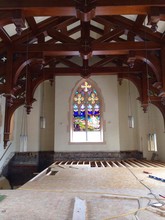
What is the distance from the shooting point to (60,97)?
7895 millimetres

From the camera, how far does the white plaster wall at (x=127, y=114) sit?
802 centimetres

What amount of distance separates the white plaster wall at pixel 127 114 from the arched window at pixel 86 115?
0.91m

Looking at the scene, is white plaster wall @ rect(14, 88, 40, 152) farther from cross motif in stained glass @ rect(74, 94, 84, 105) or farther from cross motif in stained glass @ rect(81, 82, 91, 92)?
cross motif in stained glass @ rect(81, 82, 91, 92)

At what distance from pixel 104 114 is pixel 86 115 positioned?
0.69 metres

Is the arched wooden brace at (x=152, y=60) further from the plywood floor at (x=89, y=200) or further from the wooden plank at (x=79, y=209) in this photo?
the wooden plank at (x=79, y=209)

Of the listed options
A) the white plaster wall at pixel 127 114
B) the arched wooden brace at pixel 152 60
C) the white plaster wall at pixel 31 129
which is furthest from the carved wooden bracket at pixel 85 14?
the white plaster wall at pixel 127 114

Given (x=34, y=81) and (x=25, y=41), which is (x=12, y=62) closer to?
(x=25, y=41)

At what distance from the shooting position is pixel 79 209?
6.67 feet

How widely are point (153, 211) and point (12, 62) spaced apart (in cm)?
404

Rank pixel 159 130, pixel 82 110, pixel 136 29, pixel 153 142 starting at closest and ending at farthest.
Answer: pixel 153 142 → pixel 136 29 → pixel 159 130 → pixel 82 110

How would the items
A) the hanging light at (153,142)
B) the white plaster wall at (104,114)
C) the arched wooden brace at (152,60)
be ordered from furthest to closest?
1. the white plaster wall at (104,114)
2. the arched wooden brace at (152,60)
3. the hanging light at (153,142)

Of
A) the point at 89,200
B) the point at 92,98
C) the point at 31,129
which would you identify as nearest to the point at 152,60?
the point at 89,200

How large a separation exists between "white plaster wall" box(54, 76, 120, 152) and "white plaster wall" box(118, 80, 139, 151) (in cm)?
50

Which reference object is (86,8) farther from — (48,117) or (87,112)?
(48,117)
